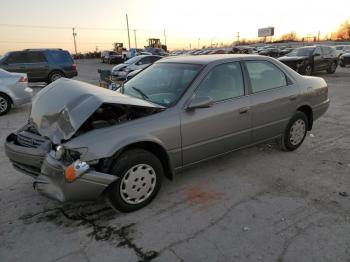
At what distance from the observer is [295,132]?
5.43 m

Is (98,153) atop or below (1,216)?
atop

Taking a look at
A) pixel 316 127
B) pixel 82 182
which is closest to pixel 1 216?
pixel 82 182

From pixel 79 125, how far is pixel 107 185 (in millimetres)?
661

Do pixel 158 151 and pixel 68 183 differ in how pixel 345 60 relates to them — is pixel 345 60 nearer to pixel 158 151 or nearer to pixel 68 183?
pixel 158 151

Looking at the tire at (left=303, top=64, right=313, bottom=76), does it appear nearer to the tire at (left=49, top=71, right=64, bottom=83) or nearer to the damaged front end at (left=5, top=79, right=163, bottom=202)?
the tire at (left=49, top=71, right=64, bottom=83)

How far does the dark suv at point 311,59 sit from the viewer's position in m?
17.1

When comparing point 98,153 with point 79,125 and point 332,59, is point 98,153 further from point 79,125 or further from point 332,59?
point 332,59

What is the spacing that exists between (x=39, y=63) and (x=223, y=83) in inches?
528

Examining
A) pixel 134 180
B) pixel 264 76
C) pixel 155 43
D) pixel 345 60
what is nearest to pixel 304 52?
pixel 345 60

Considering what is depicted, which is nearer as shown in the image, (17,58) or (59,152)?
(59,152)

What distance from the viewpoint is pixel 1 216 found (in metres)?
3.65

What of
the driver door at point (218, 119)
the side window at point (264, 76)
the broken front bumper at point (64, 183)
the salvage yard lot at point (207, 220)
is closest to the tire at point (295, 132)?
the salvage yard lot at point (207, 220)

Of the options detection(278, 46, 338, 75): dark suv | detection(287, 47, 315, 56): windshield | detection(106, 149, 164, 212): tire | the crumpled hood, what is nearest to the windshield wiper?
the crumpled hood

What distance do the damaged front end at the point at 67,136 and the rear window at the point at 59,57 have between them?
12784 mm
